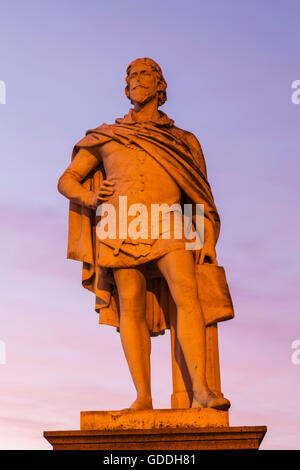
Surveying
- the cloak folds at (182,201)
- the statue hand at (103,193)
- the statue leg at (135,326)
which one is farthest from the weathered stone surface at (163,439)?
the statue hand at (103,193)

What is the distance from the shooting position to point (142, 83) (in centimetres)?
1169

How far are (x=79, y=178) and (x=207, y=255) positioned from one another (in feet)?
6.63

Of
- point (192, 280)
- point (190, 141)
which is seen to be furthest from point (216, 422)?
point (190, 141)

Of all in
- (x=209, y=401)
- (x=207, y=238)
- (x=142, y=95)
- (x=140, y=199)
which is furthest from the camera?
(x=142, y=95)

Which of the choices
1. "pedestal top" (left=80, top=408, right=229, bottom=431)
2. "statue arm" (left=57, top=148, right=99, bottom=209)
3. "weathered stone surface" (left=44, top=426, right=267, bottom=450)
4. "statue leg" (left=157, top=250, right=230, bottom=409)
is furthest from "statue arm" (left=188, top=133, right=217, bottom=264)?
"weathered stone surface" (left=44, top=426, right=267, bottom=450)

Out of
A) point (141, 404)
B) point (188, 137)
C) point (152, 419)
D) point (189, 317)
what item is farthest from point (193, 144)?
point (152, 419)

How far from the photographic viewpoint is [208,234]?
11188 millimetres

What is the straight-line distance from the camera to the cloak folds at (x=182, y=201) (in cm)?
1116

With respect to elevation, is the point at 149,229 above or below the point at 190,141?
below

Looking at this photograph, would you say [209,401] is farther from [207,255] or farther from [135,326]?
[207,255]

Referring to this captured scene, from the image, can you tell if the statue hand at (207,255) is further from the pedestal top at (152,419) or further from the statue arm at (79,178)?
the pedestal top at (152,419)

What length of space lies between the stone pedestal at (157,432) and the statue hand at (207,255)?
2.06 m

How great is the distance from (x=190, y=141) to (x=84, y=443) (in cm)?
427

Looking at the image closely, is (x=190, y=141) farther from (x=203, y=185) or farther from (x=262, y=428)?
(x=262, y=428)
